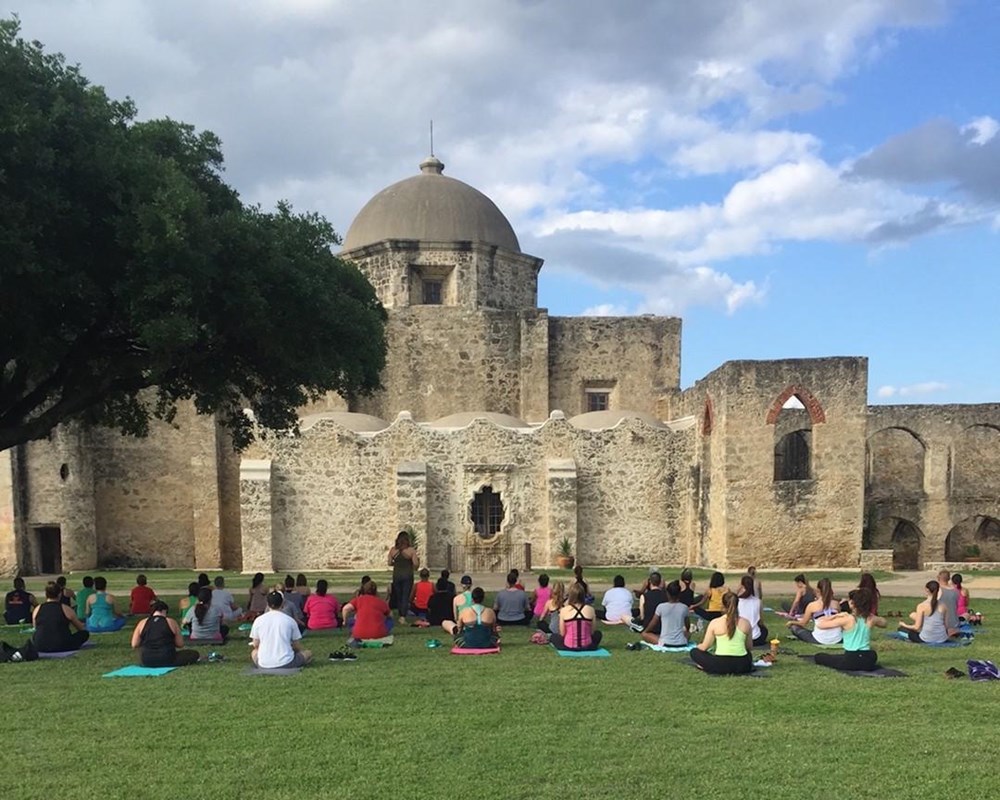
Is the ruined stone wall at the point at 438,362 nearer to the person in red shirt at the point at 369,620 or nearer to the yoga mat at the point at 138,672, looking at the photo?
the person in red shirt at the point at 369,620

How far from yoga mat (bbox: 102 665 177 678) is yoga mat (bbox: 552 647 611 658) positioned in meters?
4.11

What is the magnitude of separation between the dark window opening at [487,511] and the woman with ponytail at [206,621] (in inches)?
427

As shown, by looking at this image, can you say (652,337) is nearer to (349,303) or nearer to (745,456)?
(745,456)

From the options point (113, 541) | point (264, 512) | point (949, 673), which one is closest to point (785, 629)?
point (949, 673)

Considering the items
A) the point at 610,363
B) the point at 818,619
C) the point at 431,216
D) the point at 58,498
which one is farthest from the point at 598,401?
the point at 818,619

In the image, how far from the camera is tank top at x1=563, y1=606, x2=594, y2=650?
28.8 feet

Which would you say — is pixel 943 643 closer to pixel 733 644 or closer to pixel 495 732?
pixel 733 644

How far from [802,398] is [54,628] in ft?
54.5

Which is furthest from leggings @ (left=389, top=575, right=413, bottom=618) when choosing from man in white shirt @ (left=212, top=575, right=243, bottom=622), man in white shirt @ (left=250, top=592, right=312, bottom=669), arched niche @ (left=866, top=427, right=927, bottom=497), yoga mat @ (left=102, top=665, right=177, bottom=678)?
arched niche @ (left=866, top=427, right=927, bottom=497)

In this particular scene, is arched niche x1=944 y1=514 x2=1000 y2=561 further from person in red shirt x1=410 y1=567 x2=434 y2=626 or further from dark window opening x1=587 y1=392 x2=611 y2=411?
person in red shirt x1=410 y1=567 x2=434 y2=626

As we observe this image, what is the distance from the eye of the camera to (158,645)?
7.90 m

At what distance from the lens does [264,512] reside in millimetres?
19266

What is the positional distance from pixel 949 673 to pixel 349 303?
8.57m

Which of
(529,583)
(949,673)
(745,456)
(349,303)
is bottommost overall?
(529,583)
